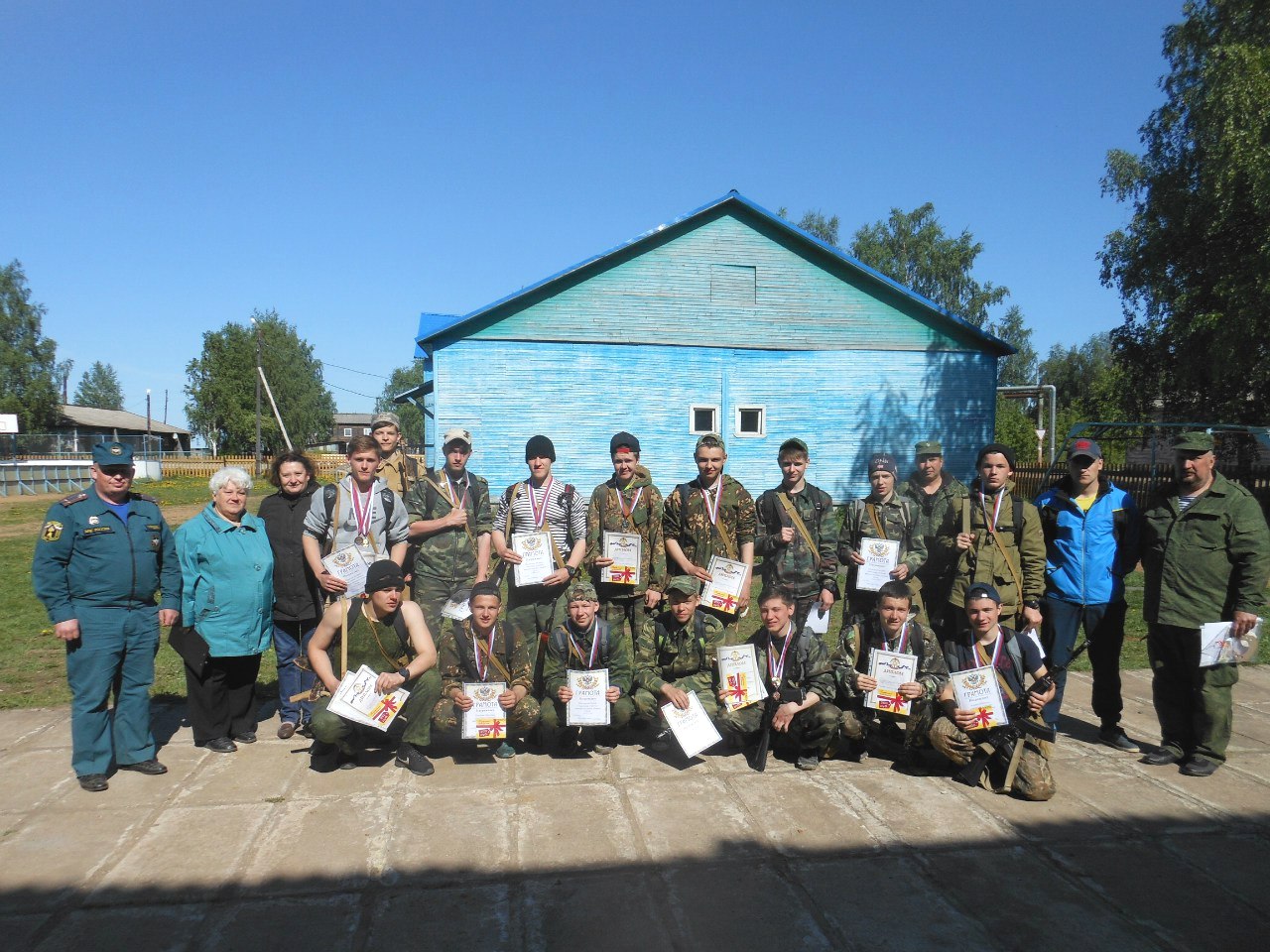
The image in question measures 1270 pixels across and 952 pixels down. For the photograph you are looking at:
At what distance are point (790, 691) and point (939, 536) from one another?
158 cm

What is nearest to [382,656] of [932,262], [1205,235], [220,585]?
[220,585]

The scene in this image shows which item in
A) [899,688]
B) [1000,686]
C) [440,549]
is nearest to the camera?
[1000,686]

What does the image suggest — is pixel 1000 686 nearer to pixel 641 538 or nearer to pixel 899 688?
pixel 899 688

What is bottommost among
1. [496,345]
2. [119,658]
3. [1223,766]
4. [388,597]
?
[1223,766]

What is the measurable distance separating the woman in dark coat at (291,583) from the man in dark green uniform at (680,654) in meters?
2.34

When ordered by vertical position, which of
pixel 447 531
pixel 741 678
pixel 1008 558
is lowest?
pixel 741 678

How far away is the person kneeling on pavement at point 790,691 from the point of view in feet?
16.6

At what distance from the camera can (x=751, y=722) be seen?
525cm

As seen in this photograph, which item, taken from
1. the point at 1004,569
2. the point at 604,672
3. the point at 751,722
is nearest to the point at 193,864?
the point at 604,672

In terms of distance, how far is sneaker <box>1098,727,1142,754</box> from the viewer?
5426 millimetres

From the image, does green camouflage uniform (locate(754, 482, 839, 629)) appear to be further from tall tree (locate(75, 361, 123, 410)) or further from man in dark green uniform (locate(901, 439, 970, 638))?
tall tree (locate(75, 361, 123, 410))

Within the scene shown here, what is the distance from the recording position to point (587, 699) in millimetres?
5094

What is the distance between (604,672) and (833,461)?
13.9 m

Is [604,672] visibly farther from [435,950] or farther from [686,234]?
[686,234]
